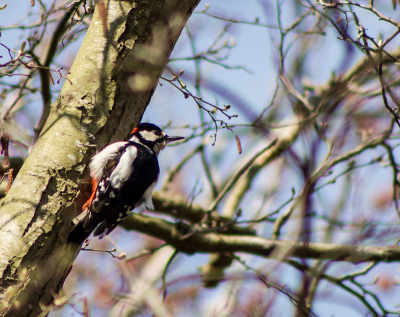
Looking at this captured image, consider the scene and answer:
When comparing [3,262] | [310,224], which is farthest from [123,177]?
[310,224]

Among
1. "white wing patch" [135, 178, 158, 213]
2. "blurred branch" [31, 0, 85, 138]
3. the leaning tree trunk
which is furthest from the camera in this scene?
"blurred branch" [31, 0, 85, 138]

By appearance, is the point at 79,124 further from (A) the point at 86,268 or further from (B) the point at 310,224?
(A) the point at 86,268

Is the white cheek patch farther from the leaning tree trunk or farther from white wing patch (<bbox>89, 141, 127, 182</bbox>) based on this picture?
the leaning tree trunk

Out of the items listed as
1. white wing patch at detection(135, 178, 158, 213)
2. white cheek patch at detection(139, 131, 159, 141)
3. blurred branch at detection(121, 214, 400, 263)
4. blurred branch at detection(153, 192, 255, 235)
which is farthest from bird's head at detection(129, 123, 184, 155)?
blurred branch at detection(121, 214, 400, 263)

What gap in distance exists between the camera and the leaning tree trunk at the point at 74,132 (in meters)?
2.09

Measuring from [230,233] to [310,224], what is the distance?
356 cm

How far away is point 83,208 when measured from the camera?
267 cm

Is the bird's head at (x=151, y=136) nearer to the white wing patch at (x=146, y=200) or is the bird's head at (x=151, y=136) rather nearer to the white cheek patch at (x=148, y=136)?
the white cheek patch at (x=148, y=136)

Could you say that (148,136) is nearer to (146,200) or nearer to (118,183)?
(146,200)

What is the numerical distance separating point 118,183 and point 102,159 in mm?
389

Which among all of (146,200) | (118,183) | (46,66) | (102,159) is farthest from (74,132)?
(46,66)

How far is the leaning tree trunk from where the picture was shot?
209cm

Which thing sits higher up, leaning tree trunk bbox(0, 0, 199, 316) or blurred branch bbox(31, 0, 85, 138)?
blurred branch bbox(31, 0, 85, 138)

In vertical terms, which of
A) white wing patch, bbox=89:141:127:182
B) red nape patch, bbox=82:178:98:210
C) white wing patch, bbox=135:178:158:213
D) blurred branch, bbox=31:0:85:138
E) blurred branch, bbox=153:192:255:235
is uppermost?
blurred branch, bbox=31:0:85:138
